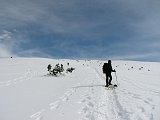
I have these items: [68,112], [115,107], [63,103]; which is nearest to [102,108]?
[115,107]

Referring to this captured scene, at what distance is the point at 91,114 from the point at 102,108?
42.3 inches

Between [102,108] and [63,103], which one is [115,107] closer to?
[102,108]

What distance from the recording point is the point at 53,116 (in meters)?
8.31

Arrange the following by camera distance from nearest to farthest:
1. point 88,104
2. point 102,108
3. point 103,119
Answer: point 103,119
point 102,108
point 88,104

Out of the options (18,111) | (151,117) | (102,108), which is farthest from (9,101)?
(151,117)

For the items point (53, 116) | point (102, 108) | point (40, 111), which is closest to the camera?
point (53, 116)

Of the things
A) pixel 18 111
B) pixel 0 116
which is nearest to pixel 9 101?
pixel 18 111

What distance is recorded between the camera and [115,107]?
9742 mm

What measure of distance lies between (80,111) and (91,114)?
717 mm

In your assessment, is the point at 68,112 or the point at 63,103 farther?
the point at 63,103

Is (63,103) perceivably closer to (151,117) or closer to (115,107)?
(115,107)

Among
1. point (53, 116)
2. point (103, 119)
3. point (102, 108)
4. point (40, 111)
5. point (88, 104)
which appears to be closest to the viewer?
point (103, 119)

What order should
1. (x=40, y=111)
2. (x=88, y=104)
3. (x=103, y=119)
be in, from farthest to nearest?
(x=88, y=104) → (x=40, y=111) → (x=103, y=119)

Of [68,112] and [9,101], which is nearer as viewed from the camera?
[68,112]
